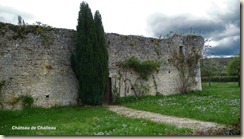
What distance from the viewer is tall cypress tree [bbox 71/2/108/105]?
46.8 feet

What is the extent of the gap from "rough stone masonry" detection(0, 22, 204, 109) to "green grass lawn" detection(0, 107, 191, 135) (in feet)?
2.78

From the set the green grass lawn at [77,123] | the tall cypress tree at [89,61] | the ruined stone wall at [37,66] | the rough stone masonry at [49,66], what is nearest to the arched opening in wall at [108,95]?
the rough stone masonry at [49,66]

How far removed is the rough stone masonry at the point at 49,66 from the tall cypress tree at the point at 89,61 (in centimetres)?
60

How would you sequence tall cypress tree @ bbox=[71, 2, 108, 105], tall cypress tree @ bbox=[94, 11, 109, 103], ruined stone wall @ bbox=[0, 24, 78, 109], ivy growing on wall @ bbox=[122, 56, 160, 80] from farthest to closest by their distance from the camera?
ivy growing on wall @ bbox=[122, 56, 160, 80] < tall cypress tree @ bbox=[94, 11, 109, 103] < tall cypress tree @ bbox=[71, 2, 108, 105] < ruined stone wall @ bbox=[0, 24, 78, 109]

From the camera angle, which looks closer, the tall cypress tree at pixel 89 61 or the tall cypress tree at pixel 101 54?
the tall cypress tree at pixel 89 61

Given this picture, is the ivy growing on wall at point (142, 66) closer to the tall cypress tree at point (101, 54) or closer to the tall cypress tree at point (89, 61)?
the tall cypress tree at point (101, 54)

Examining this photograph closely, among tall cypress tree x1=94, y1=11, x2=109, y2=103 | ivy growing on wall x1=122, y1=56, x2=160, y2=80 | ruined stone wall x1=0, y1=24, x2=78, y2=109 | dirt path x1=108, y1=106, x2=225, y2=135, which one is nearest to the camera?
dirt path x1=108, y1=106, x2=225, y2=135

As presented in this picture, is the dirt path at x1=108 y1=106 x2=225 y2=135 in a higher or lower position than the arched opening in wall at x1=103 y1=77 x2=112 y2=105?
lower

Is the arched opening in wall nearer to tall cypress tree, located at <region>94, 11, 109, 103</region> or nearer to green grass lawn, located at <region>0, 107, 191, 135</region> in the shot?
tall cypress tree, located at <region>94, 11, 109, 103</region>

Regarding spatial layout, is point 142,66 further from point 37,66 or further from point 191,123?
point 191,123

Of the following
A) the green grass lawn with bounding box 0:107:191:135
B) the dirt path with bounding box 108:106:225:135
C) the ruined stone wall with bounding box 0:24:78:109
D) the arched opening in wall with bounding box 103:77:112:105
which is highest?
the ruined stone wall with bounding box 0:24:78:109

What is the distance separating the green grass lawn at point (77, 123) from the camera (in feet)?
27.8

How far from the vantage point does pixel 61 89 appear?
1433 centimetres

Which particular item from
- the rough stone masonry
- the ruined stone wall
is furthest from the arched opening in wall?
the ruined stone wall
